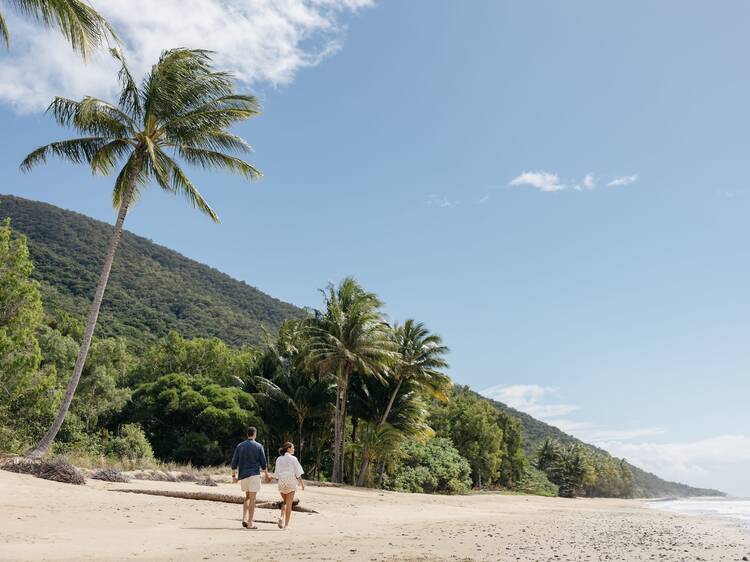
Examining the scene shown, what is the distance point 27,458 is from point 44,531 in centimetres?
777

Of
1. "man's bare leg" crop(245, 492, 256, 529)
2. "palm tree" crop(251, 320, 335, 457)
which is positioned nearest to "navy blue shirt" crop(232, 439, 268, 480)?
"man's bare leg" crop(245, 492, 256, 529)

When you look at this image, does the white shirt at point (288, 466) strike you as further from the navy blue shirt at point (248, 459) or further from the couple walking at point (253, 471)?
the navy blue shirt at point (248, 459)

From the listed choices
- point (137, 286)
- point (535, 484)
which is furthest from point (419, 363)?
point (137, 286)

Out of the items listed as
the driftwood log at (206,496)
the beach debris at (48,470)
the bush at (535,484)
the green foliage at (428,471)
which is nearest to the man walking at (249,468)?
the driftwood log at (206,496)

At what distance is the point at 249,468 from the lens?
991 centimetres

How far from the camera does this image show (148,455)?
89.2 feet

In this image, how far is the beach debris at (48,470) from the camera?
1299 centimetres

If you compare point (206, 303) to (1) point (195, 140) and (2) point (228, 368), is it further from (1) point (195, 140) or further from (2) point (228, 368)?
(1) point (195, 140)

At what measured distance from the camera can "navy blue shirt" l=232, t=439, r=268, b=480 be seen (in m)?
9.91

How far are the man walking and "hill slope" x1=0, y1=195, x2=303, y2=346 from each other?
50366mm

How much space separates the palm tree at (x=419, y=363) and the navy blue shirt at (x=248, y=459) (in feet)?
68.5

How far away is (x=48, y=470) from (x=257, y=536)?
7140mm

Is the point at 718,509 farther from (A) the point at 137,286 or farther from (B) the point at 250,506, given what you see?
(A) the point at 137,286

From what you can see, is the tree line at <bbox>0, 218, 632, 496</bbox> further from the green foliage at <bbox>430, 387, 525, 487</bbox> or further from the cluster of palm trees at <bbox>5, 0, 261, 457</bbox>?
the green foliage at <bbox>430, 387, 525, 487</bbox>
